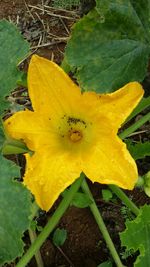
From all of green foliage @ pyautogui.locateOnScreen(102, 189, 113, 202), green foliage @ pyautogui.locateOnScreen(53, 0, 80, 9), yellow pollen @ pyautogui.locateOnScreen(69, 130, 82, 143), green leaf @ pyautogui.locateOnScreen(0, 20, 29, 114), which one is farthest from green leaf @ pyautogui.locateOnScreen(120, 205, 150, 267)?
green foliage @ pyautogui.locateOnScreen(53, 0, 80, 9)

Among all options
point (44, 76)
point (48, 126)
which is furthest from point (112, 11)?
point (48, 126)

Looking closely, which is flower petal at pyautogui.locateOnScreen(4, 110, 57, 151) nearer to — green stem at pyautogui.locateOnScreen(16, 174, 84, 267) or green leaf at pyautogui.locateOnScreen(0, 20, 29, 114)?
green leaf at pyautogui.locateOnScreen(0, 20, 29, 114)

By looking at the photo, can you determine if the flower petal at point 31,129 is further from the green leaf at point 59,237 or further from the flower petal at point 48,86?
the green leaf at point 59,237

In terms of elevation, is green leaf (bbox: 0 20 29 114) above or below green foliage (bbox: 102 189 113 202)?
above

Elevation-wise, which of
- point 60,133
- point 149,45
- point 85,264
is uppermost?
point 149,45

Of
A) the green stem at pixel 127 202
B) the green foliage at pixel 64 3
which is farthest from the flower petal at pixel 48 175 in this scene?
the green foliage at pixel 64 3

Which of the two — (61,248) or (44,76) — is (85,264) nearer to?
(61,248)

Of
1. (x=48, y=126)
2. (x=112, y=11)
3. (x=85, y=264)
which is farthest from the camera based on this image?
(x=85, y=264)
